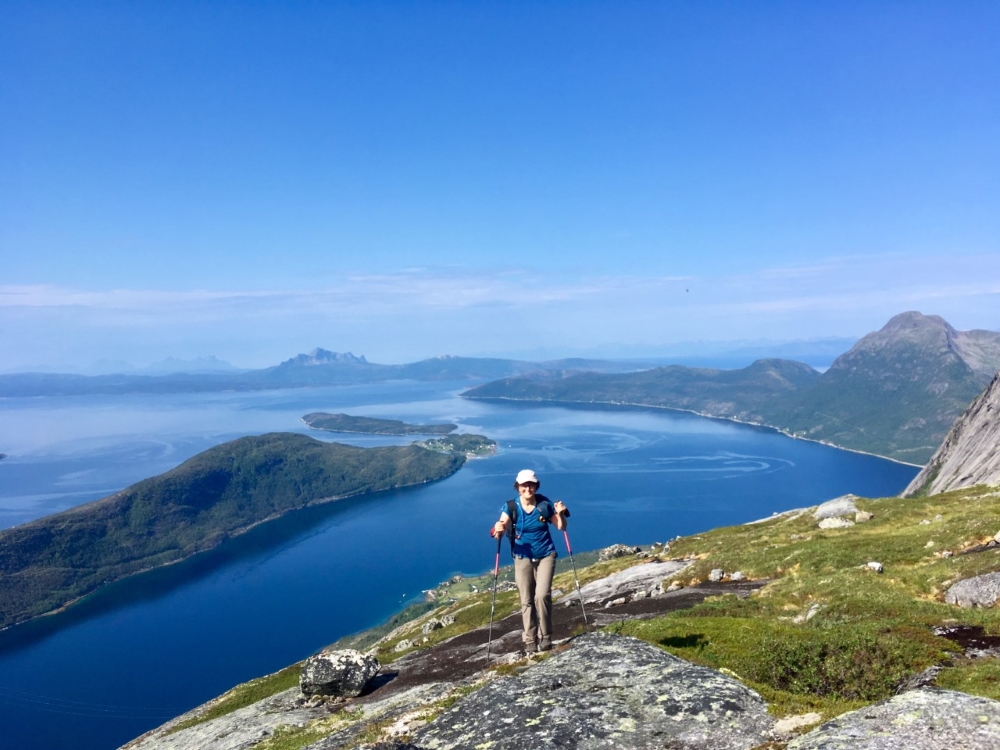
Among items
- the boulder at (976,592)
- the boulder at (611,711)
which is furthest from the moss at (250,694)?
the boulder at (976,592)

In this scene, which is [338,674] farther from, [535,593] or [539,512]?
[539,512]

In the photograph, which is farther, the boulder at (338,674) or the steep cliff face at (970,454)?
the steep cliff face at (970,454)

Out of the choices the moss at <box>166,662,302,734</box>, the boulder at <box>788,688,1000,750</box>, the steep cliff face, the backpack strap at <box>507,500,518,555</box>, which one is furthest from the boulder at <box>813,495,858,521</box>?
the boulder at <box>788,688,1000,750</box>

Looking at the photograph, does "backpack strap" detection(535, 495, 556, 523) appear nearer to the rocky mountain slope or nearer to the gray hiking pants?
the gray hiking pants

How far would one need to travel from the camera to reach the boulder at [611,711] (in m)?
11.3

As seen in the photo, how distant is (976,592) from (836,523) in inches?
1117

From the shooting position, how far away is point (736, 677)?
13867 mm

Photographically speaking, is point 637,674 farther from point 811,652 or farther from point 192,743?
point 192,743

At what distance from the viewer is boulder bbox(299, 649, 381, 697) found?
84.7 ft

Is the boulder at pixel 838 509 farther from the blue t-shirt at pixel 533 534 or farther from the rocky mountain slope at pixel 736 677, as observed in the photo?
the blue t-shirt at pixel 533 534

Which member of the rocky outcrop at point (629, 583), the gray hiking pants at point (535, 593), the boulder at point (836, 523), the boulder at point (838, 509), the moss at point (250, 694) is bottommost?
the moss at point (250, 694)

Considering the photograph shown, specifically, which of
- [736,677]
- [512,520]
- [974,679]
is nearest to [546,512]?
[512,520]

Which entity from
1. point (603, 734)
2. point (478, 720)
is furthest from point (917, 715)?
point (478, 720)

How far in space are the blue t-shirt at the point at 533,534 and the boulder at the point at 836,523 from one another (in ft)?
127
